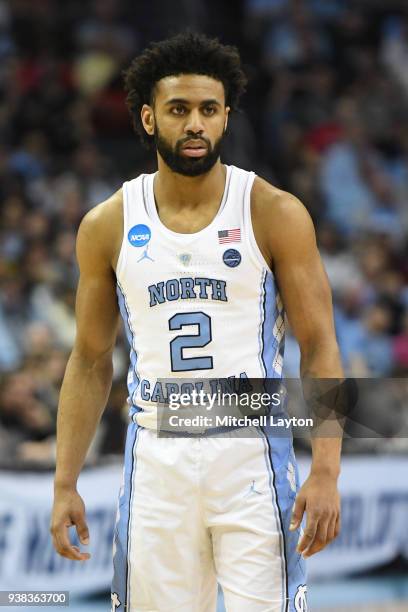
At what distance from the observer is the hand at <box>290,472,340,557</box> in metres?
4.02

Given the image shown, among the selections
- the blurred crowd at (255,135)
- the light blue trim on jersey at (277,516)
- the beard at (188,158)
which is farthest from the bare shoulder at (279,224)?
the blurred crowd at (255,135)

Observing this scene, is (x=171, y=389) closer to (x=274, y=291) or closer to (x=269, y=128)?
(x=274, y=291)

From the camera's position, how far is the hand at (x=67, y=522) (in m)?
4.37

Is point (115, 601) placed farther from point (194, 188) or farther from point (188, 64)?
point (188, 64)

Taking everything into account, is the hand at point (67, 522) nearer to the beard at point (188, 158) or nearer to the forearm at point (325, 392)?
the forearm at point (325, 392)

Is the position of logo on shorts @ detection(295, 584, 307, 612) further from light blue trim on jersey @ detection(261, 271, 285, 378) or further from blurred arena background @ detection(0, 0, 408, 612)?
blurred arena background @ detection(0, 0, 408, 612)

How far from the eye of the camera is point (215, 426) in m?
4.25

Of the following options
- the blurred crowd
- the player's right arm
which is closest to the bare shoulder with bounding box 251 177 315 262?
the player's right arm

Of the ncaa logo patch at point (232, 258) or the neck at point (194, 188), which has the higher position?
the neck at point (194, 188)

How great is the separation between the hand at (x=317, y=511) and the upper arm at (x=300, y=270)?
0.52 meters

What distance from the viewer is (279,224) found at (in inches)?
167

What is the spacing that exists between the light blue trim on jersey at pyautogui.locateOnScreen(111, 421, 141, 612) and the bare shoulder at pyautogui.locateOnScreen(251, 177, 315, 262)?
854 millimetres

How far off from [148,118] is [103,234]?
497 millimetres

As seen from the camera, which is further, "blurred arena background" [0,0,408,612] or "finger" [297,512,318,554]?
"blurred arena background" [0,0,408,612]
